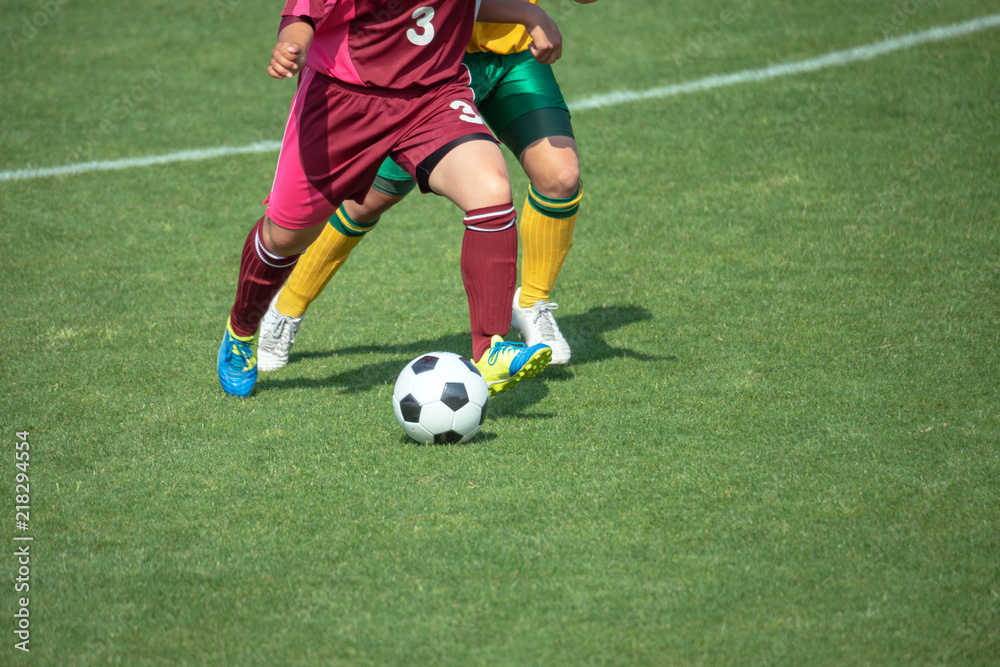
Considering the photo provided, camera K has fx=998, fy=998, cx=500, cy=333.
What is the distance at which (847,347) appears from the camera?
14.5ft

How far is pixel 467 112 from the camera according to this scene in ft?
12.5

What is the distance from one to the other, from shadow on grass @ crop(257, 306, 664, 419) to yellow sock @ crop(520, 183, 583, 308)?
366 millimetres

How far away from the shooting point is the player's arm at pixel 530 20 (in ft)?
13.0

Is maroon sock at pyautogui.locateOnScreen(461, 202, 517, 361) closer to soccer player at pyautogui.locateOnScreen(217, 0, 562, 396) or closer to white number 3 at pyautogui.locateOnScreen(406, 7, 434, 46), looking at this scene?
soccer player at pyautogui.locateOnScreen(217, 0, 562, 396)

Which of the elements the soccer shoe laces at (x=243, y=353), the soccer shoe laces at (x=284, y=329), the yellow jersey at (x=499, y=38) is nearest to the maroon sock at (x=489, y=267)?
the yellow jersey at (x=499, y=38)

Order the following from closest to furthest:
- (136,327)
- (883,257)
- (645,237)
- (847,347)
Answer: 1. (847,347)
2. (136,327)
3. (883,257)
4. (645,237)

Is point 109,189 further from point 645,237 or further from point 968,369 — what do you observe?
point 968,369

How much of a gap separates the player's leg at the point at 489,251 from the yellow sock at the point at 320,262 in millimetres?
904

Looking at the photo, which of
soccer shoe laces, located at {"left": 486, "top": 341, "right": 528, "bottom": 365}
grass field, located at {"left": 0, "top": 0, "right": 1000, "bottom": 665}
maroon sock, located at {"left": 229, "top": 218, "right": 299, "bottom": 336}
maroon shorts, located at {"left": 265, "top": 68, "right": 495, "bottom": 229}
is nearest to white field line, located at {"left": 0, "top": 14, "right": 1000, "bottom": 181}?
grass field, located at {"left": 0, "top": 0, "right": 1000, "bottom": 665}

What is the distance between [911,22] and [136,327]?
308 inches

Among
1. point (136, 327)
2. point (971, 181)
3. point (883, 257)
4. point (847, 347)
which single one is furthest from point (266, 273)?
point (971, 181)

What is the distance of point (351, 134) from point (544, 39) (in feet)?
2.86

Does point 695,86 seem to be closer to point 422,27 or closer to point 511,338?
point 511,338

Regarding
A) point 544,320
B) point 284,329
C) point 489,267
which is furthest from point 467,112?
point 284,329
